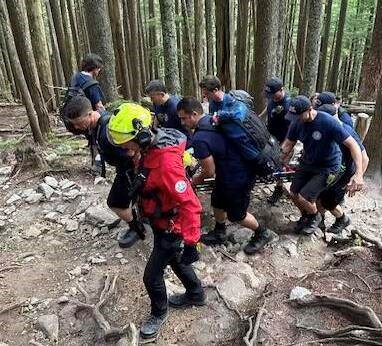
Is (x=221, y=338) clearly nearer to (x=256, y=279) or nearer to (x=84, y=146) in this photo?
(x=256, y=279)

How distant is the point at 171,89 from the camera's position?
992 cm

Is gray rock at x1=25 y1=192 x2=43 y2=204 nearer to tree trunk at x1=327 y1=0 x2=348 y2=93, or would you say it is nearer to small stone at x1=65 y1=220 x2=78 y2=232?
small stone at x1=65 y1=220 x2=78 y2=232

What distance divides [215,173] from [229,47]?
6326 mm

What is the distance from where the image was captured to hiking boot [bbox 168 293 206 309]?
4.28 m

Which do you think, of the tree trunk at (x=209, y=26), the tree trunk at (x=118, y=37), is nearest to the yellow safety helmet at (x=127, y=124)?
the tree trunk at (x=118, y=37)

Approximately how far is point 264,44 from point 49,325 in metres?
6.19

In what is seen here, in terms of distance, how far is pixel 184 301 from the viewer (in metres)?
4.31

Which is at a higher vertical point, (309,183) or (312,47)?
(312,47)

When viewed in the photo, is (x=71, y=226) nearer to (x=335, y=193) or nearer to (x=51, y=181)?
(x=51, y=181)

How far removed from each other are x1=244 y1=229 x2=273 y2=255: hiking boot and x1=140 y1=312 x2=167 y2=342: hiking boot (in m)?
1.71

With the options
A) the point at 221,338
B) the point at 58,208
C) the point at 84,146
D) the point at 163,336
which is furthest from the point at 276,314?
the point at 84,146

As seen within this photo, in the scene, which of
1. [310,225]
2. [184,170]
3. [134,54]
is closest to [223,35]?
[134,54]

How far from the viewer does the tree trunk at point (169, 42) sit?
8.99 m

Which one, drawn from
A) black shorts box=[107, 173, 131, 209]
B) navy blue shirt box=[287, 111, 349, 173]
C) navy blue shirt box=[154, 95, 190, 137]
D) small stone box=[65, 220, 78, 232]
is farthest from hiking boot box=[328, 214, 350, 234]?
small stone box=[65, 220, 78, 232]
